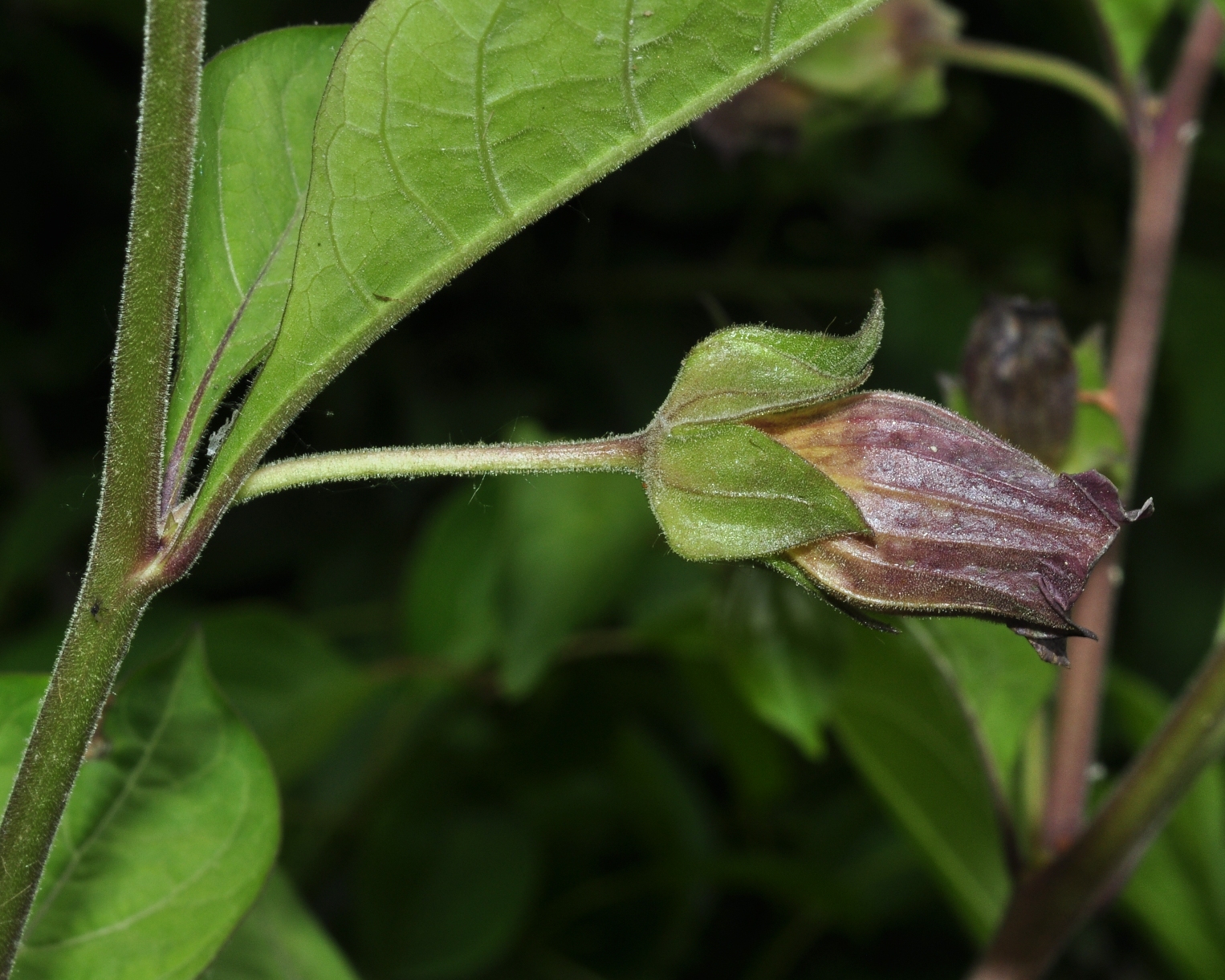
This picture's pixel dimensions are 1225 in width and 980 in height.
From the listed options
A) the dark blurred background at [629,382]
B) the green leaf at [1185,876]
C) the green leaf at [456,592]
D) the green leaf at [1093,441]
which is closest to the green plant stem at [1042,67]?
the green leaf at [1093,441]

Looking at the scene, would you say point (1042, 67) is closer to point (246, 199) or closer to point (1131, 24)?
point (1131, 24)

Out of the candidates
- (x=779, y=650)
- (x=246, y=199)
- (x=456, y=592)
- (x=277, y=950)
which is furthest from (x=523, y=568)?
(x=246, y=199)

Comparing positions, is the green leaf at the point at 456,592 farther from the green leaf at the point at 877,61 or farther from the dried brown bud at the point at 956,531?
the dried brown bud at the point at 956,531

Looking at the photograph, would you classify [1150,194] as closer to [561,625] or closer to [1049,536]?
[1049,536]

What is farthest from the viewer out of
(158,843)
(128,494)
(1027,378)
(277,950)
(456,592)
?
(456,592)

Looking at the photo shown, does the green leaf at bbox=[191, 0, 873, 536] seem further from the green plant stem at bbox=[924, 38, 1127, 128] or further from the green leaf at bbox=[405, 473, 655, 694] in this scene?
the green leaf at bbox=[405, 473, 655, 694]

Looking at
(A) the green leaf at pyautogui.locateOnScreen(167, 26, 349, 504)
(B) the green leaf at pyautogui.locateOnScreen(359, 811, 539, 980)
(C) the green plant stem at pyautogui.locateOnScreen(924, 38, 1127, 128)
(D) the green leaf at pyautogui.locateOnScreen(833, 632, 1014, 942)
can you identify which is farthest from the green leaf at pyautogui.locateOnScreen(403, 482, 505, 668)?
(A) the green leaf at pyautogui.locateOnScreen(167, 26, 349, 504)

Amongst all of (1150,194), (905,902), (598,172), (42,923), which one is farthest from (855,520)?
(905,902)
